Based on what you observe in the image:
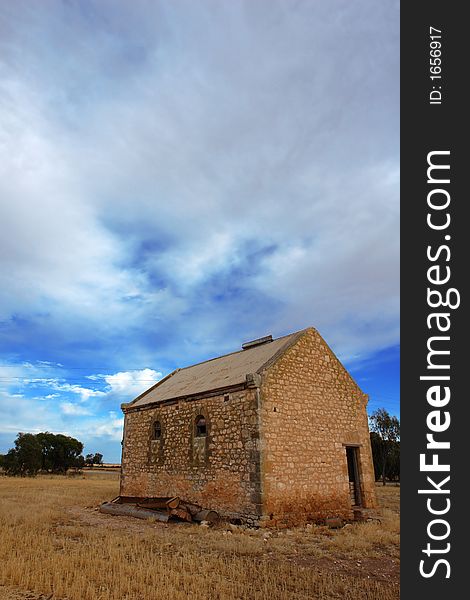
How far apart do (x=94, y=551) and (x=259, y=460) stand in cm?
605

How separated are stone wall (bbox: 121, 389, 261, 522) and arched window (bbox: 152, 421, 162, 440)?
102mm

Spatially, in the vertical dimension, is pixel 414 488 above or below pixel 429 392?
below

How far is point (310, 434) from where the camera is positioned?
15.8 m

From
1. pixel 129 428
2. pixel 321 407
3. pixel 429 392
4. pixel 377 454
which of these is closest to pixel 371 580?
pixel 429 392

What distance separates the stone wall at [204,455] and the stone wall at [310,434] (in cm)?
67

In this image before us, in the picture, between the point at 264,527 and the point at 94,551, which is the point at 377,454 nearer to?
the point at 264,527

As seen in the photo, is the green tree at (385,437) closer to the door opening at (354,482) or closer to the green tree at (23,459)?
the door opening at (354,482)

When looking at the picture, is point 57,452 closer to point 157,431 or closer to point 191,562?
point 157,431

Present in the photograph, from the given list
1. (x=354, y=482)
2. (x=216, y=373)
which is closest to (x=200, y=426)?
(x=216, y=373)

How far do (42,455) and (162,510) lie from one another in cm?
4554

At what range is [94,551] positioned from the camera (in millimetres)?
9117

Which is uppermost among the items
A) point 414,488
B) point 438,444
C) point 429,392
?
point 429,392

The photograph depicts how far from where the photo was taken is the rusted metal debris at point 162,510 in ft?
47.6

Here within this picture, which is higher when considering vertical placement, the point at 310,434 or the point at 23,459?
the point at 310,434
